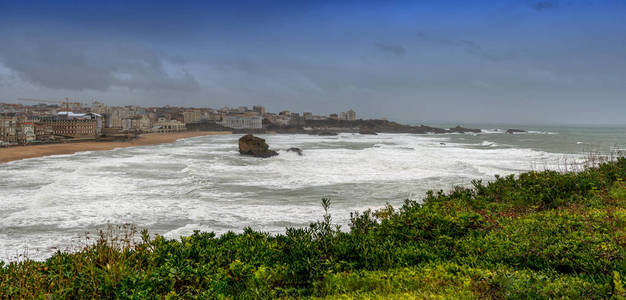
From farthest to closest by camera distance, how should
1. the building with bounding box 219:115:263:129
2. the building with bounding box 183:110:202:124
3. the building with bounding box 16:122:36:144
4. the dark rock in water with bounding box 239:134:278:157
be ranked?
the building with bounding box 183:110:202:124
the building with bounding box 219:115:263:129
the building with bounding box 16:122:36:144
the dark rock in water with bounding box 239:134:278:157

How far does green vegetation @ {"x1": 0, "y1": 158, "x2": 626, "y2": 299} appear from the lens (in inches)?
152

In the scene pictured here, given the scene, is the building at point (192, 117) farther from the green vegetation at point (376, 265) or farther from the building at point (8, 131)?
the green vegetation at point (376, 265)

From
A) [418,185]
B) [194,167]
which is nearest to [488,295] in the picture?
[418,185]

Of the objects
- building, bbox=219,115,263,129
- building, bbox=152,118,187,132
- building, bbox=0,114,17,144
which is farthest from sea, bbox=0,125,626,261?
building, bbox=219,115,263,129

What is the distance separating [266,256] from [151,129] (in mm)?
112050

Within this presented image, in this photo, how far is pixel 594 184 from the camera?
9.55m

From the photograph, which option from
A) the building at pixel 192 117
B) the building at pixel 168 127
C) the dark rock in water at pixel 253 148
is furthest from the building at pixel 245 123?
the dark rock in water at pixel 253 148

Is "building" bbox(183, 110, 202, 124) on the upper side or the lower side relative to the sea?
upper

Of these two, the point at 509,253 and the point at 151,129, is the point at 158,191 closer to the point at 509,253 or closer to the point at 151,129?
the point at 509,253

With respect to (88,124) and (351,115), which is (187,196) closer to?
(88,124)

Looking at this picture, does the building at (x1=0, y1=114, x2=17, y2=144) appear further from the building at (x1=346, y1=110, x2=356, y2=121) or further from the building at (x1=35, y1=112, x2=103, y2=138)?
the building at (x1=346, y1=110, x2=356, y2=121)

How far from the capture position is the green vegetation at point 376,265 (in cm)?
386

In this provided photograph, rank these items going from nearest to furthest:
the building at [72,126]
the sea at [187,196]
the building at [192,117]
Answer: the sea at [187,196], the building at [72,126], the building at [192,117]

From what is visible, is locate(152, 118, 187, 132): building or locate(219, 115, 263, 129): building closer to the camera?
locate(152, 118, 187, 132): building
